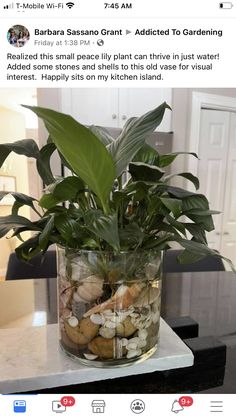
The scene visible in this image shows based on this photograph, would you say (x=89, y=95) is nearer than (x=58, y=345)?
No

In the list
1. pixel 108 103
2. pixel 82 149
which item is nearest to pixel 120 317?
pixel 82 149

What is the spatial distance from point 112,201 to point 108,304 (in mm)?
138

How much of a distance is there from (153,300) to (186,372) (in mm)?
149

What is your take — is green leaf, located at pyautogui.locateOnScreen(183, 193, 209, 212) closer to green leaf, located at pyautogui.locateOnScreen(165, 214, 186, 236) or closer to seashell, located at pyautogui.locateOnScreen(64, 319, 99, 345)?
green leaf, located at pyautogui.locateOnScreen(165, 214, 186, 236)

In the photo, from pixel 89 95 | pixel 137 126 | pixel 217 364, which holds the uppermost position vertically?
pixel 89 95

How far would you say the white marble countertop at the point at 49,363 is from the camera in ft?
1.34

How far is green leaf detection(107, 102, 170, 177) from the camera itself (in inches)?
13.4

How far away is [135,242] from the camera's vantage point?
1.31 ft

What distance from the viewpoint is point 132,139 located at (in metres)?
0.35
